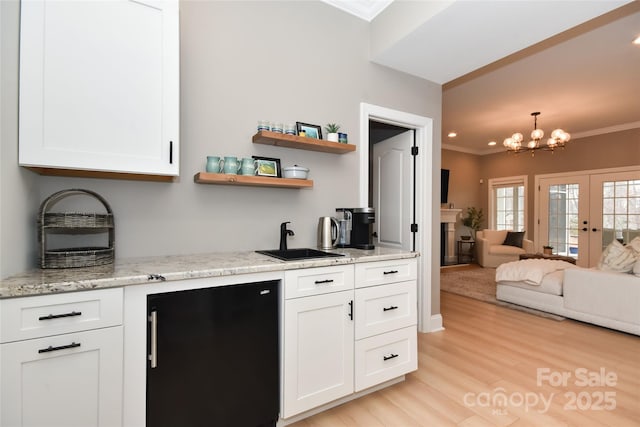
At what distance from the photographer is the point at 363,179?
2.71 metres

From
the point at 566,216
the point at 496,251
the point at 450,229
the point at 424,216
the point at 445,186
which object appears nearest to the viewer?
the point at 424,216

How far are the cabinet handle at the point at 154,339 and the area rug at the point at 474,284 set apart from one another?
13.2 ft

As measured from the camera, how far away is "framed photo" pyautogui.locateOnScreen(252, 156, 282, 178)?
82.8 inches

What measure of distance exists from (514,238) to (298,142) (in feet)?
22.0

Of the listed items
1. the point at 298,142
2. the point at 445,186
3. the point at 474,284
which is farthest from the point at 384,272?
the point at 445,186

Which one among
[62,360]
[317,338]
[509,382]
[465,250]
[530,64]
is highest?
[530,64]

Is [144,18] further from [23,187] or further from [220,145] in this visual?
[23,187]

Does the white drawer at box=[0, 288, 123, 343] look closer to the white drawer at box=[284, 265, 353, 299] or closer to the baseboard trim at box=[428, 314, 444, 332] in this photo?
the white drawer at box=[284, 265, 353, 299]

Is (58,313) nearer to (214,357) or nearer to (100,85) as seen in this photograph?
(214,357)

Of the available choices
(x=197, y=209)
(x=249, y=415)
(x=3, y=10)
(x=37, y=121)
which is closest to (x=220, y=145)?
(x=197, y=209)

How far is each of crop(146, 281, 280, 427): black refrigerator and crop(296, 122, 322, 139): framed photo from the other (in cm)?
120

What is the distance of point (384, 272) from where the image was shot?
199 centimetres

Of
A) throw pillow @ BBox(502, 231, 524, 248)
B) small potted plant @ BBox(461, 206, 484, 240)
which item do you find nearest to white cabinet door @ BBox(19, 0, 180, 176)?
throw pillow @ BBox(502, 231, 524, 248)

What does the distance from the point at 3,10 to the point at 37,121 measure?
0.41 meters
